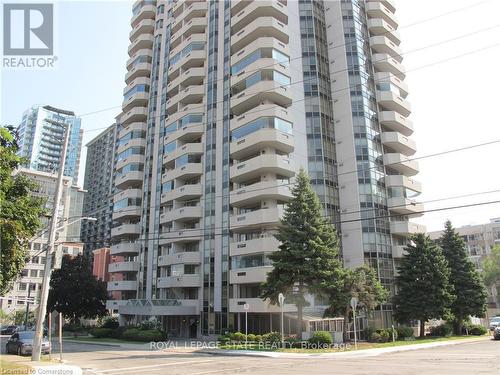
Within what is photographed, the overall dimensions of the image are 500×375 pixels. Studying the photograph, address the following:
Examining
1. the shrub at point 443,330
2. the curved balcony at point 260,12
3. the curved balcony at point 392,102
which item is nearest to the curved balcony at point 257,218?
the shrub at point 443,330

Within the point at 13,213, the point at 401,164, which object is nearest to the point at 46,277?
the point at 13,213

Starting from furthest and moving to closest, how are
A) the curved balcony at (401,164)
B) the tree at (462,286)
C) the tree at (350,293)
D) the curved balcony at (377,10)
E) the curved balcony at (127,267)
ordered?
the curved balcony at (127,267)
the curved balcony at (377,10)
the curved balcony at (401,164)
the tree at (462,286)
the tree at (350,293)

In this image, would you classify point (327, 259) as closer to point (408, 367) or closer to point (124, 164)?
point (408, 367)

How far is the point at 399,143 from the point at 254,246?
24.7m

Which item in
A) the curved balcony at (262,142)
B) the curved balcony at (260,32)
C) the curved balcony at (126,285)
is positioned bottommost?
the curved balcony at (126,285)

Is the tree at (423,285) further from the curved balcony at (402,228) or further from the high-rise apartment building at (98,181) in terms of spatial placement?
the high-rise apartment building at (98,181)

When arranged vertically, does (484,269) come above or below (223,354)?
above

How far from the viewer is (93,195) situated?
153m

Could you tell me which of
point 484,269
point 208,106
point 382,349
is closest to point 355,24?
point 208,106

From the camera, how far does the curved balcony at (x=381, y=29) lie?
57984 millimetres

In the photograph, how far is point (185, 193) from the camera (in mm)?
52562

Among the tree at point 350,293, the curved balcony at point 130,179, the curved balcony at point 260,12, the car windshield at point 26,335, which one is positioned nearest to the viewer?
the car windshield at point 26,335

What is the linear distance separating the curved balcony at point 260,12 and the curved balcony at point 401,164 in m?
21.6

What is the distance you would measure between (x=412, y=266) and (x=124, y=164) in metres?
44.2
